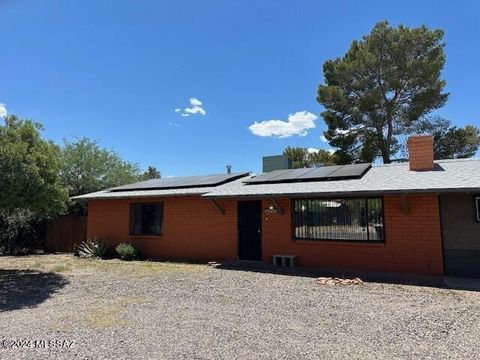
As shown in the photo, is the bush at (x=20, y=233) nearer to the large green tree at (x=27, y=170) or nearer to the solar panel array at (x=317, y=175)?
the large green tree at (x=27, y=170)

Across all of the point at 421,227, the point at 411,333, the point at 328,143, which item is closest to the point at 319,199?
the point at 421,227

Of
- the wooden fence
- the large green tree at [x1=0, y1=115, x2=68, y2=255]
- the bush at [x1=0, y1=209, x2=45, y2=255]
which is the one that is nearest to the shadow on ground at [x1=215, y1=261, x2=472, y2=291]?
the large green tree at [x1=0, y1=115, x2=68, y2=255]

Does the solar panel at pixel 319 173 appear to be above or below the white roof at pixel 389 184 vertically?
above

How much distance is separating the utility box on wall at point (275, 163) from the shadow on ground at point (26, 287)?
33.5ft

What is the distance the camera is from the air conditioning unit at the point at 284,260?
36.7ft

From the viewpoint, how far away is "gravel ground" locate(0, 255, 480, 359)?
179 inches

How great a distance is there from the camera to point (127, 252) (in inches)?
560

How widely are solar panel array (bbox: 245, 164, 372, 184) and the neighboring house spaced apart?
0.03 meters

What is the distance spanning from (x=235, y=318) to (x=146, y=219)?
9.94m

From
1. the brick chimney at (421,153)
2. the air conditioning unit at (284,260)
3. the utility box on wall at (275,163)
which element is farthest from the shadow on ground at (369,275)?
the utility box on wall at (275,163)

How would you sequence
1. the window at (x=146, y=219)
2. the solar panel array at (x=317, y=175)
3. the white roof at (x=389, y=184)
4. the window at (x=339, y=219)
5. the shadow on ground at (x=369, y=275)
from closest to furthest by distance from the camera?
the shadow on ground at (x=369, y=275) < the white roof at (x=389, y=184) < the window at (x=339, y=219) < the solar panel array at (x=317, y=175) < the window at (x=146, y=219)

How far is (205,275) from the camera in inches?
402

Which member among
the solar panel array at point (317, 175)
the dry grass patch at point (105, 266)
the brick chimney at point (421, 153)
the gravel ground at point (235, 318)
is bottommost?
the gravel ground at point (235, 318)

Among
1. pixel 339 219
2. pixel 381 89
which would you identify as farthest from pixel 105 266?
pixel 381 89
